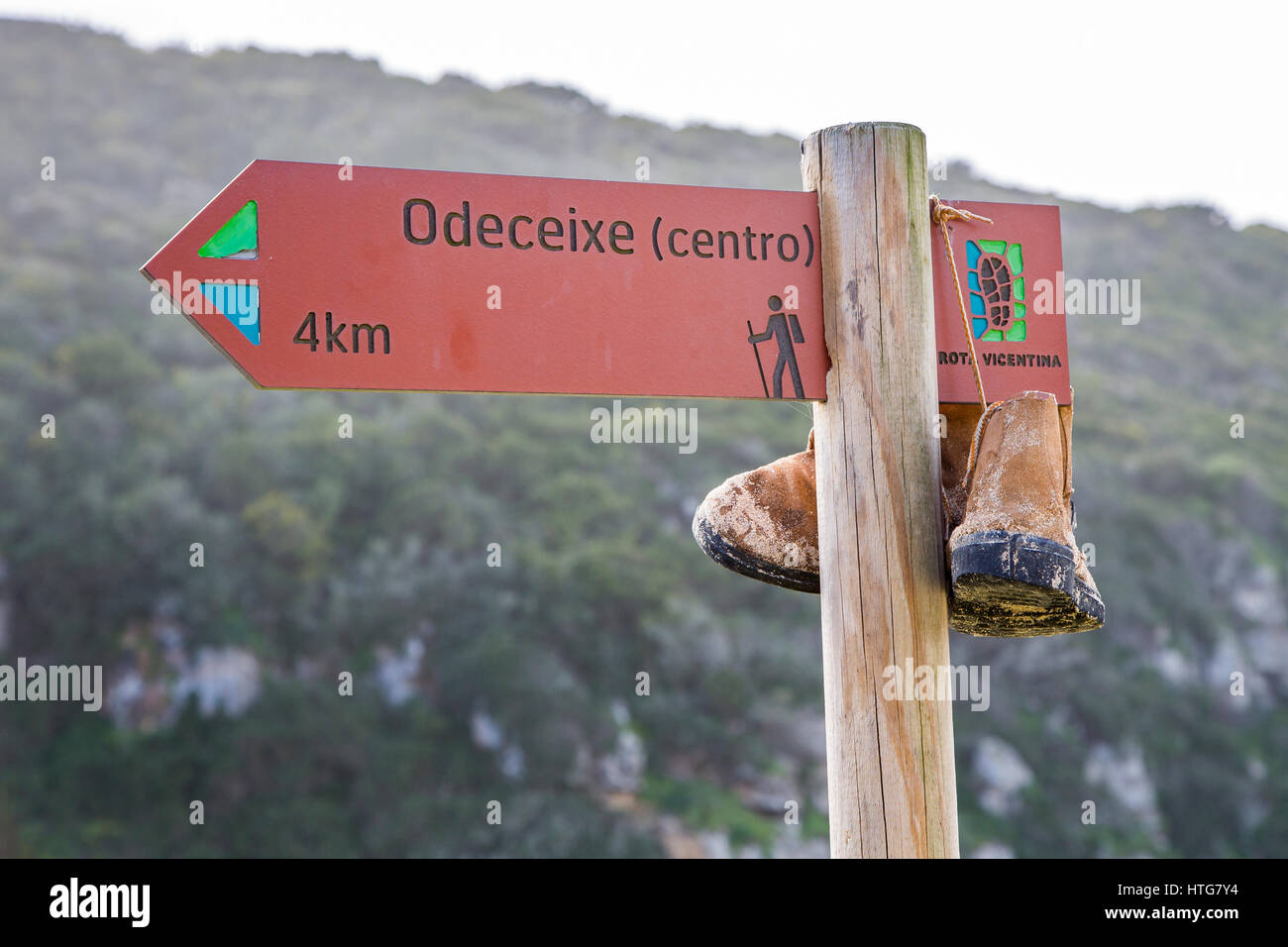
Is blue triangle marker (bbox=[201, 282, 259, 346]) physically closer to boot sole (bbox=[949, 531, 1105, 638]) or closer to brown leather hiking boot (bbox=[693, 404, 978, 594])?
brown leather hiking boot (bbox=[693, 404, 978, 594])

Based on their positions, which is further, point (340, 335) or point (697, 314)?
point (697, 314)

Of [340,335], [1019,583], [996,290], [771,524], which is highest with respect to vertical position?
[996,290]

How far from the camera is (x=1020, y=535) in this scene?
1728 millimetres

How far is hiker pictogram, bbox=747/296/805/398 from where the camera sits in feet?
6.08

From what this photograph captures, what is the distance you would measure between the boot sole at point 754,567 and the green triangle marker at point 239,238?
0.89 metres

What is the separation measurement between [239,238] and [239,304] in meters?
0.10

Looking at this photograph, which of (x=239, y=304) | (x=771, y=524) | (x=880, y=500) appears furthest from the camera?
(x=771, y=524)

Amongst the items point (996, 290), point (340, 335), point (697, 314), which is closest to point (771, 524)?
point (697, 314)

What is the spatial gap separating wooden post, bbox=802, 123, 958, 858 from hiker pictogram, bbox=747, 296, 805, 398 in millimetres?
60

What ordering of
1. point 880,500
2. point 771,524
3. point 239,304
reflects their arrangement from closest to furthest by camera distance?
point 239,304, point 880,500, point 771,524

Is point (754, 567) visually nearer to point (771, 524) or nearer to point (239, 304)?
point (771, 524)

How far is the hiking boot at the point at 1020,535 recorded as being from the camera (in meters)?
1.72

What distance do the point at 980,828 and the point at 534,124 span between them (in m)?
23.9

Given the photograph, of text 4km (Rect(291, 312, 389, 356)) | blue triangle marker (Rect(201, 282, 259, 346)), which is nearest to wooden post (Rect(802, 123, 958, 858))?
text 4km (Rect(291, 312, 389, 356))
